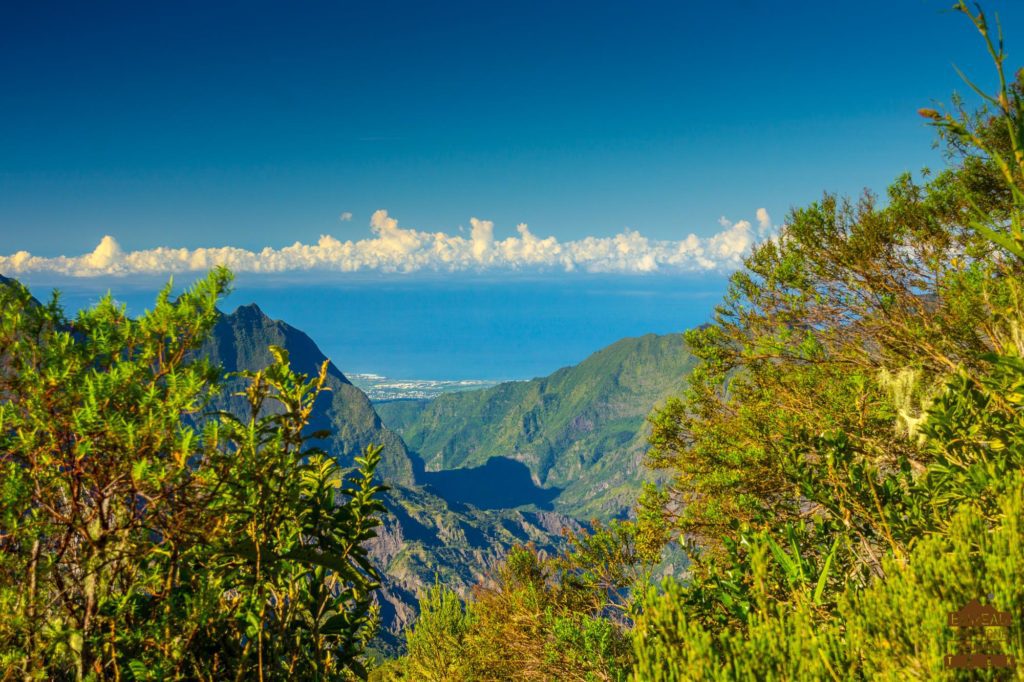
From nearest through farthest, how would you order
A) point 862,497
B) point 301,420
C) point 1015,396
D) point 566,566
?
point 301,420, point 1015,396, point 862,497, point 566,566

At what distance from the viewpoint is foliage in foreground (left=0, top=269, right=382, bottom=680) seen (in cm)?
312

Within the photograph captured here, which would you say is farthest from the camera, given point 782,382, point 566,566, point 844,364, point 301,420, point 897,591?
point 566,566

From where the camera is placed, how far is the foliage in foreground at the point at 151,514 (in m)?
3.12

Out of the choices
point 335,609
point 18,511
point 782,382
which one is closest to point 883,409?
point 782,382

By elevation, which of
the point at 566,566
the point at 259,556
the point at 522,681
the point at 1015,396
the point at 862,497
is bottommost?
the point at 522,681

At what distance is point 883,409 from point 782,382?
448cm

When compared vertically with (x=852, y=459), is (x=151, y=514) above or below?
above

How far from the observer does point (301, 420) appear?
3.50 metres

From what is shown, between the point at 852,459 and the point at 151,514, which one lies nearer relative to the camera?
the point at 151,514

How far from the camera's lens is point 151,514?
317 cm

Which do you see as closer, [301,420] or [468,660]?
[301,420]

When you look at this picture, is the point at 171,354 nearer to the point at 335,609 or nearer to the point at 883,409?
the point at 335,609

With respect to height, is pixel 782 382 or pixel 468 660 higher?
pixel 782 382

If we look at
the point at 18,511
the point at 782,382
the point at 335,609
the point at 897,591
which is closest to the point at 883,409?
the point at 782,382
